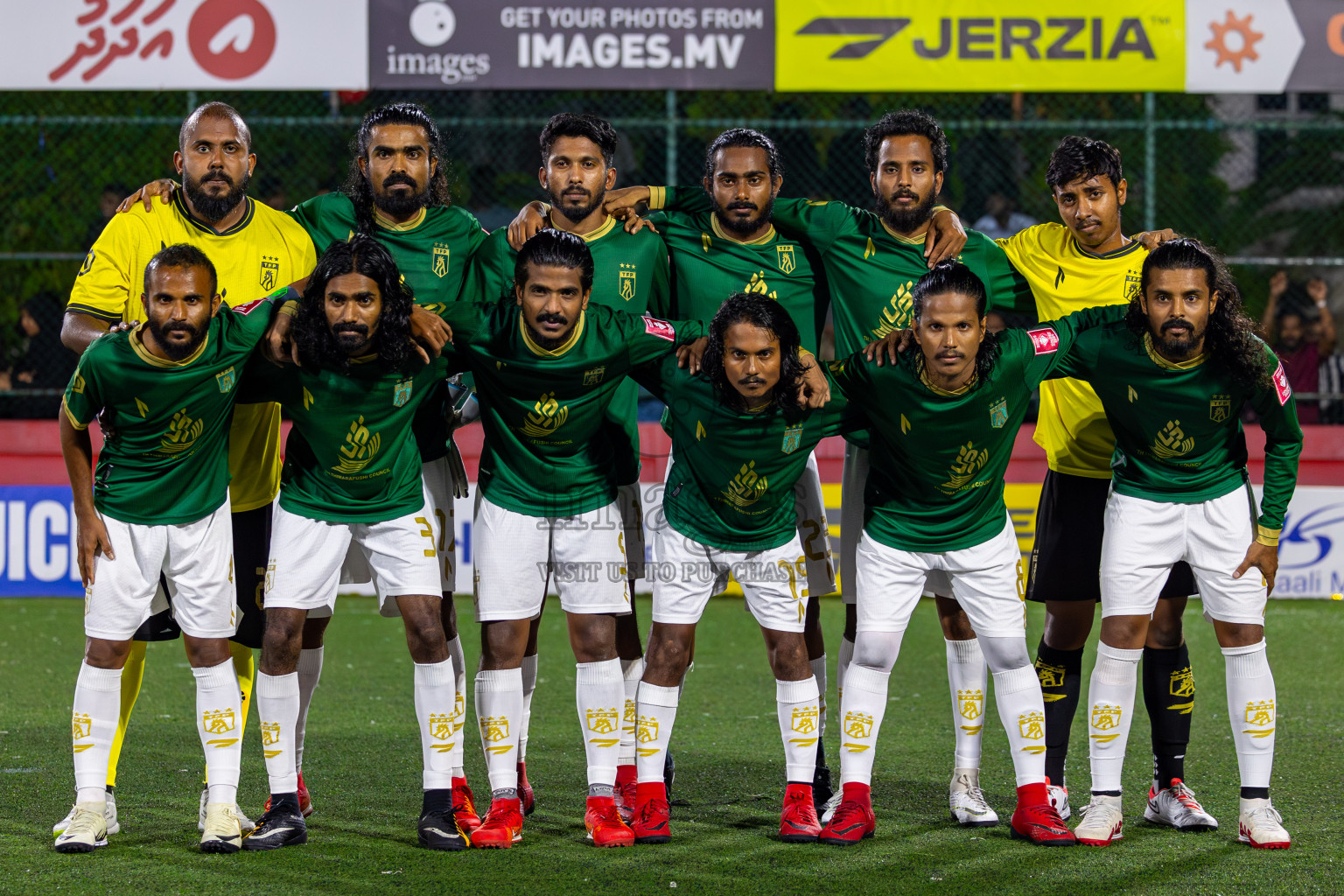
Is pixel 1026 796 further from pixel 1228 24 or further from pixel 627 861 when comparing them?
pixel 1228 24

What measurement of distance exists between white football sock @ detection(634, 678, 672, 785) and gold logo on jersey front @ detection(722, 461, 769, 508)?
1.99 feet

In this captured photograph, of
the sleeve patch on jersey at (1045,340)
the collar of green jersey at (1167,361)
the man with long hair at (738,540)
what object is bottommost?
the man with long hair at (738,540)

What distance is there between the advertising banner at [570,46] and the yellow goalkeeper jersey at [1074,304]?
17.5 ft

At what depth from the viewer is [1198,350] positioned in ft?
14.2

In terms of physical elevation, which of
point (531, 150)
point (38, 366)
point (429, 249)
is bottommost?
point (38, 366)

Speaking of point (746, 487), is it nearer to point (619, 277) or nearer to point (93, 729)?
point (619, 277)

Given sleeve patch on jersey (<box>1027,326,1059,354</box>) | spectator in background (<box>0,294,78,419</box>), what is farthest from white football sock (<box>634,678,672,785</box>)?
spectator in background (<box>0,294,78,419</box>)

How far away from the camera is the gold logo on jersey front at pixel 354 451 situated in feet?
14.0

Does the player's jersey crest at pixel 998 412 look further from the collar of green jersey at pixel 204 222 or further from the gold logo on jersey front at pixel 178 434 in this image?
the collar of green jersey at pixel 204 222

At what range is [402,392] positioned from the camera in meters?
4.29

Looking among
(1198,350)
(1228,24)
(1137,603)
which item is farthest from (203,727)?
(1228,24)

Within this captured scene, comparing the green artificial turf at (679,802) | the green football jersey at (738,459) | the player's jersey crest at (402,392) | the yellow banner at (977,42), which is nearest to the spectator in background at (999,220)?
the yellow banner at (977,42)

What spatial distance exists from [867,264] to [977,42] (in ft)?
18.5

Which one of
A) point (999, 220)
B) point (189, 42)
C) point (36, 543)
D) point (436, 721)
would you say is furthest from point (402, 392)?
point (999, 220)
